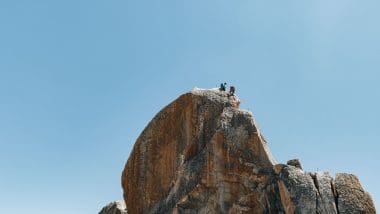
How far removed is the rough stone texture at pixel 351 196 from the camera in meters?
32.2

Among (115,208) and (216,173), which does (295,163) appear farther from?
(115,208)

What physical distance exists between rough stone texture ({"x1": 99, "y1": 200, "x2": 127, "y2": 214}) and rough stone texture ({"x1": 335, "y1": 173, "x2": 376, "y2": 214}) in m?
25.7

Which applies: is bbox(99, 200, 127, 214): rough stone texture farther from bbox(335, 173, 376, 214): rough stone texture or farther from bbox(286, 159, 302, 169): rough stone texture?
bbox(335, 173, 376, 214): rough stone texture

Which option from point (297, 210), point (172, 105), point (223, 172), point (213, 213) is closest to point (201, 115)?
point (172, 105)

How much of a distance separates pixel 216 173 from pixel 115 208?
19.9m

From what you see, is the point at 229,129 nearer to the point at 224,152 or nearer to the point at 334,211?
the point at 224,152

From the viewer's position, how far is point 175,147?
135ft

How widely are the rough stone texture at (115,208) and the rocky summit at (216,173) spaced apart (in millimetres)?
9848

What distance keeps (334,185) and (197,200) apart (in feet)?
31.6

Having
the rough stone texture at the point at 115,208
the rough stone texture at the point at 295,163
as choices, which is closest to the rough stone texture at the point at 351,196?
the rough stone texture at the point at 295,163

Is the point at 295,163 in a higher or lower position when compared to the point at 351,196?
higher

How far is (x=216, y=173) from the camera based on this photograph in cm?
3659

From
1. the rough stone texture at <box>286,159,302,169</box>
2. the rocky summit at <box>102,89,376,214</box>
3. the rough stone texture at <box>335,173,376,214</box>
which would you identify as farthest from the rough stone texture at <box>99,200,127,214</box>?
the rough stone texture at <box>335,173,376,214</box>

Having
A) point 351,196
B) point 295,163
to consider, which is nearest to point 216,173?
point 295,163
